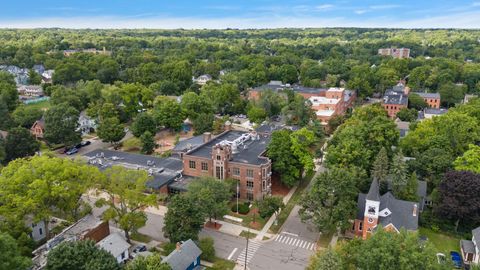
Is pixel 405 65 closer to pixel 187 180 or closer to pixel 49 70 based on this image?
pixel 187 180

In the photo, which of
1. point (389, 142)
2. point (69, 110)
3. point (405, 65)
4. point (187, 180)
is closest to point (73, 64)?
point (69, 110)

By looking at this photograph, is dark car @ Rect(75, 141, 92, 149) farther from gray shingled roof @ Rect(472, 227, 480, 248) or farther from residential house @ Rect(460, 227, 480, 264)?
gray shingled roof @ Rect(472, 227, 480, 248)

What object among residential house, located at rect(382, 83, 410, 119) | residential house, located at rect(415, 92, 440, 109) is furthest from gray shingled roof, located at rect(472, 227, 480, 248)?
residential house, located at rect(415, 92, 440, 109)

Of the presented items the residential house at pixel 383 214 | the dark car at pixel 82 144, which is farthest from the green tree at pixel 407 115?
the dark car at pixel 82 144

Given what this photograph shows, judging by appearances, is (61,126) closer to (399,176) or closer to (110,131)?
(110,131)

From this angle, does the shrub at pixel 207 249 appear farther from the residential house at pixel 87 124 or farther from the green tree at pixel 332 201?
the residential house at pixel 87 124
